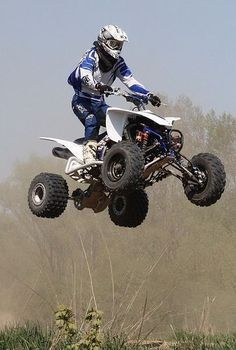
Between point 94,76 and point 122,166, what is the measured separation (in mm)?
1557

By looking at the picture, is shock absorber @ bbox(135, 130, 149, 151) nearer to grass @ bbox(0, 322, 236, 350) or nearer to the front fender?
the front fender

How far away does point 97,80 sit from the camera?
982 centimetres

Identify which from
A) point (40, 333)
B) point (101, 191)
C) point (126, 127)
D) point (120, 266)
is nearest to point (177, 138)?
point (126, 127)

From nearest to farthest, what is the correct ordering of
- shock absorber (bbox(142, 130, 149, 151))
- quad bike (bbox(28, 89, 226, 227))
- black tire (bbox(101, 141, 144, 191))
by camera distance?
black tire (bbox(101, 141, 144, 191))
quad bike (bbox(28, 89, 226, 227))
shock absorber (bbox(142, 130, 149, 151))

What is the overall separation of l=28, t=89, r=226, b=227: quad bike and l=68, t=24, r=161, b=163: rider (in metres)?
0.16

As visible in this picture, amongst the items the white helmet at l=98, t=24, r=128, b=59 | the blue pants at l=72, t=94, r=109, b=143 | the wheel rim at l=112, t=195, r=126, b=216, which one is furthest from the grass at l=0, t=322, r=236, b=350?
the white helmet at l=98, t=24, r=128, b=59

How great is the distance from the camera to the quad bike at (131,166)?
880 centimetres

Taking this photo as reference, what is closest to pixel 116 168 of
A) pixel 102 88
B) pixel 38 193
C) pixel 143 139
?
pixel 143 139

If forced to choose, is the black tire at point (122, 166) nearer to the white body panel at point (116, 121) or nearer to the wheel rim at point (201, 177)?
the white body panel at point (116, 121)

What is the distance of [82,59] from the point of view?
32.1 feet

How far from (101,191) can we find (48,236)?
122 ft

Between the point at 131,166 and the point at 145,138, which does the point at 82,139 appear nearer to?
the point at 145,138

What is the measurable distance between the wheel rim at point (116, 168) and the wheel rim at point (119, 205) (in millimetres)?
1586

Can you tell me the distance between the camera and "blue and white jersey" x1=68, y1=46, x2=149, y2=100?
31.5 ft
